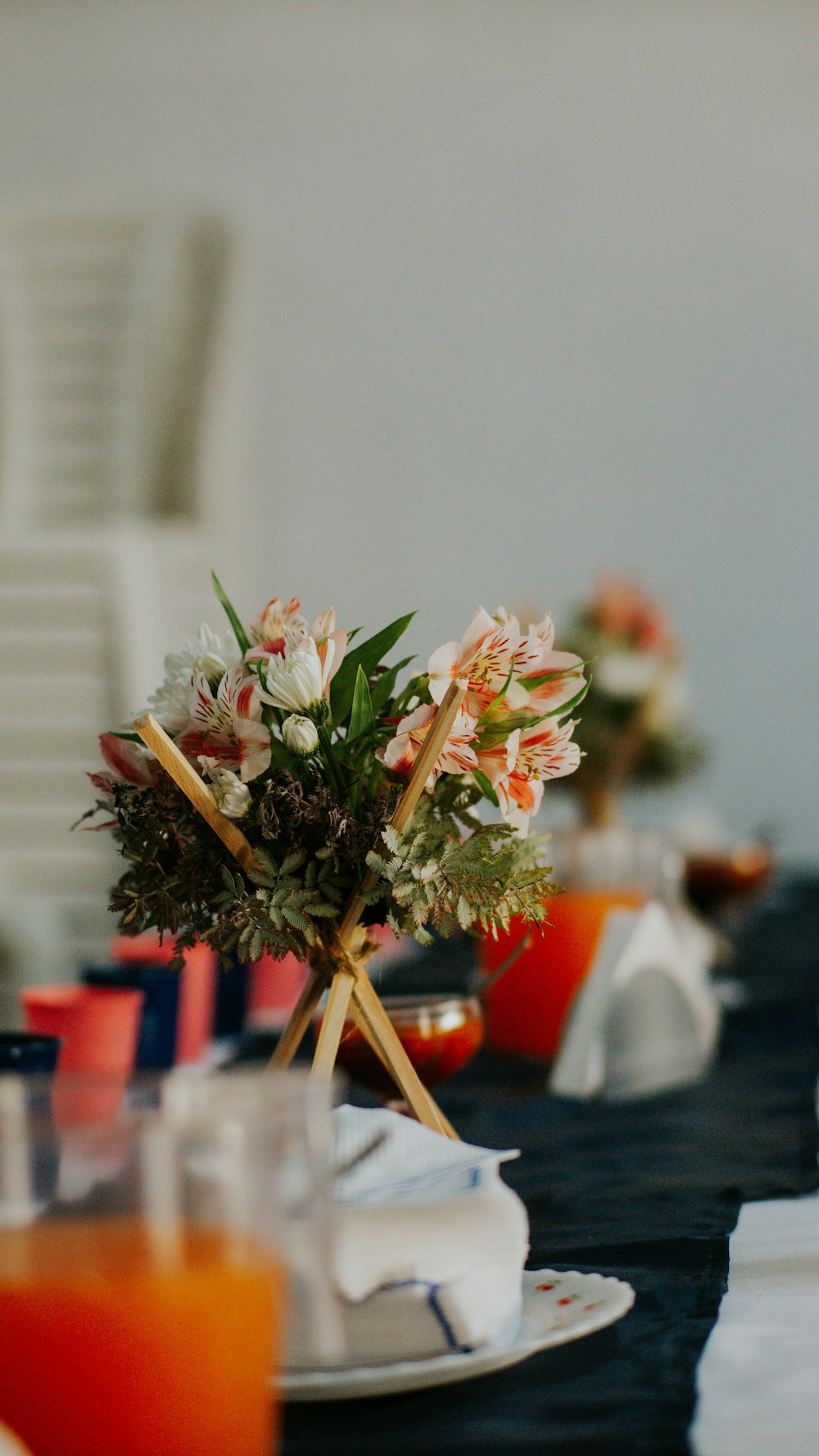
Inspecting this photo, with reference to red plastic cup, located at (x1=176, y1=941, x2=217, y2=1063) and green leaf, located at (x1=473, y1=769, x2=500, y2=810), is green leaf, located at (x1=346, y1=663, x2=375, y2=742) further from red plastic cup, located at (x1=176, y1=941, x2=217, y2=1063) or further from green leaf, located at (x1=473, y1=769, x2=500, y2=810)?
red plastic cup, located at (x1=176, y1=941, x2=217, y2=1063)

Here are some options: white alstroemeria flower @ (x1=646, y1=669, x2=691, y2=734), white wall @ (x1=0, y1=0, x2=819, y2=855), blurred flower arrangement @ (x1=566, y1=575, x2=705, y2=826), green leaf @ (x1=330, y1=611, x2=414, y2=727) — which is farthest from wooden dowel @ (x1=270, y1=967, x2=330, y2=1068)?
white wall @ (x1=0, y1=0, x2=819, y2=855)

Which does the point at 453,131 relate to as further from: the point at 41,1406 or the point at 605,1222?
the point at 41,1406

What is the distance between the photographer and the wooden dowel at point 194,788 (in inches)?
20.0

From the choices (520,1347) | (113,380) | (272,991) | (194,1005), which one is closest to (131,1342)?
(520,1347)

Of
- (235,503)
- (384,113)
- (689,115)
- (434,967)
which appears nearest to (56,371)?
(235,503)

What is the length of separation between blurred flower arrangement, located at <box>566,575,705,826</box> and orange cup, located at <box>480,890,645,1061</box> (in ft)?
1.99

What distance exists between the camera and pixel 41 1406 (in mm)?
358

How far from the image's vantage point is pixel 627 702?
1.68 meters

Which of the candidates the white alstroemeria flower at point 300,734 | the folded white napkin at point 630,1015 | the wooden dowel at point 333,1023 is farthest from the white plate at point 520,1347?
the folded white napkin at point 630,1015

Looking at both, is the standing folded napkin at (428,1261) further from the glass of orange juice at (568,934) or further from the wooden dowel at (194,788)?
the glass of orange juice at (568,934)

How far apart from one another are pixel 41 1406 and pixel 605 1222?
312 mm

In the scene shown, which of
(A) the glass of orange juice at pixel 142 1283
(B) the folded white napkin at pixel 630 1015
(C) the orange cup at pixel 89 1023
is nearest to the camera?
(A) the glass of orange juice at pixel 142 1283

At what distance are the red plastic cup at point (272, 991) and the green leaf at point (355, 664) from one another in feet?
1.91

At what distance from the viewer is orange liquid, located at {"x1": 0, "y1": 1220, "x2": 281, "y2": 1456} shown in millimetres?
344
